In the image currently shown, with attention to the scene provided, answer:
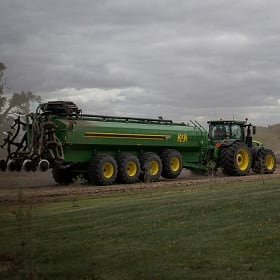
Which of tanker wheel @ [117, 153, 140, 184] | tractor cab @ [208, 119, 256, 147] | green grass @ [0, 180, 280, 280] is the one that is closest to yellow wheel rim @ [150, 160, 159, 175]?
tanker wheel @ [117, 153, 140, 184]

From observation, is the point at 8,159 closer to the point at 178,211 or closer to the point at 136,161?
the point at 136,161

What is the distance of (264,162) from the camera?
29.1 m

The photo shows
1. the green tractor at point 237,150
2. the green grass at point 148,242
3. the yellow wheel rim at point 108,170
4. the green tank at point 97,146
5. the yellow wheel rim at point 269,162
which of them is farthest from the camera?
the yellow wheel rim at point 269,162

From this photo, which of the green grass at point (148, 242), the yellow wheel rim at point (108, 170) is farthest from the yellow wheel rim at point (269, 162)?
the green grass at point (148, 242)

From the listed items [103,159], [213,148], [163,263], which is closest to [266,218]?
[163,263]

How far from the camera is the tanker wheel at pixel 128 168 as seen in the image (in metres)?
23.3

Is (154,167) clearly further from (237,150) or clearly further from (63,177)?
(237,150)

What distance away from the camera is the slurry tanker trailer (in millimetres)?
21516

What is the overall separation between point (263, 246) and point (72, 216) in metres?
5.14

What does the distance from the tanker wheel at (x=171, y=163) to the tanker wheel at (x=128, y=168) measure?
6.86 feet

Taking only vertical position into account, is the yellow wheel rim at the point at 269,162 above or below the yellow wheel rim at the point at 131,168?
above

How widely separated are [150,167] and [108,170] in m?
2.42

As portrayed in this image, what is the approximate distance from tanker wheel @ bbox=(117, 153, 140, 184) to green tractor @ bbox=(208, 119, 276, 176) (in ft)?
17.8

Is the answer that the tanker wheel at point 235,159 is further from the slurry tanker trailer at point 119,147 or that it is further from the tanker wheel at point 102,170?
the tanker wheel at point 102,170
